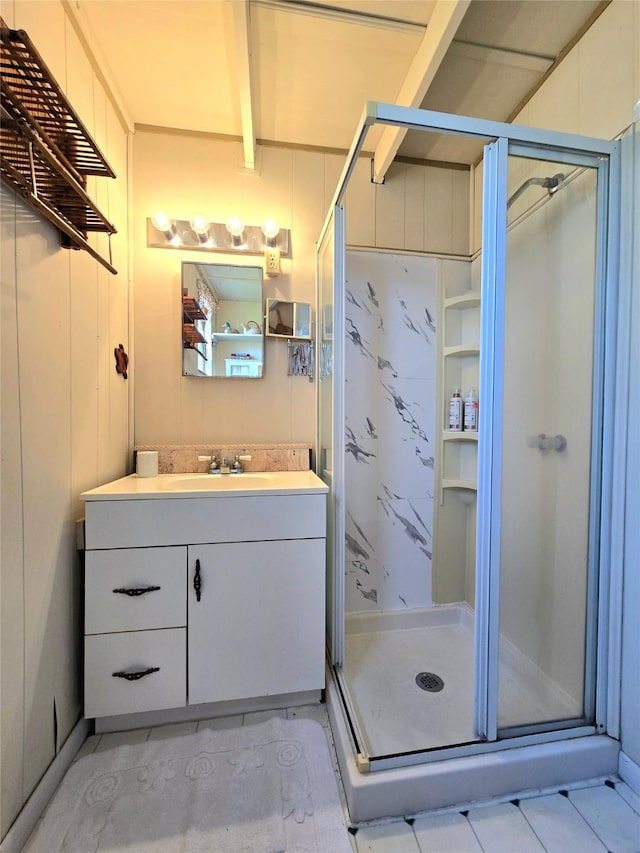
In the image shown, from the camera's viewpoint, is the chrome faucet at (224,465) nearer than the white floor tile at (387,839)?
No

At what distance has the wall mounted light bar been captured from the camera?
1.62 metres

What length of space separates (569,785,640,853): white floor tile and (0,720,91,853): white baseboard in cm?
152

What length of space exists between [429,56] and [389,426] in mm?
1442

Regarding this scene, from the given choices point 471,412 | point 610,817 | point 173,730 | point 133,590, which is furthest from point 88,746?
point 471,412

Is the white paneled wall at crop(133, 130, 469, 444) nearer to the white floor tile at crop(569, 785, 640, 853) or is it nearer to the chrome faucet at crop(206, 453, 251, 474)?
the chrome faucet at crop(206, 453, 251, 474)

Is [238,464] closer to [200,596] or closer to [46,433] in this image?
[200,596]

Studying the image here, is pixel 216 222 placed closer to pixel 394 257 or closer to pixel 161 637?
pixel 394 257

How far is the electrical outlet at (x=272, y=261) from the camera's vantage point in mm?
1676

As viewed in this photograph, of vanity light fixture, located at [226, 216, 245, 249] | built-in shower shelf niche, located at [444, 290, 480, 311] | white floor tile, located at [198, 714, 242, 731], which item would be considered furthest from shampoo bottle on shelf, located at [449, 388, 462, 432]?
white floor tile, located at [198, 714, 242, 731]

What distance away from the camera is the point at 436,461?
73.1 inches

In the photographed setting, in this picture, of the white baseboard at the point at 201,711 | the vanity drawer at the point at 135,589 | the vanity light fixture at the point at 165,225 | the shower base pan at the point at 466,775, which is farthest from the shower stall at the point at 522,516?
the vanity light fixture at the point at 165,225

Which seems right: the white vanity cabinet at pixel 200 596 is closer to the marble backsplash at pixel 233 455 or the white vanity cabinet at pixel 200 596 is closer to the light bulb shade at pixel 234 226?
the marble backsplash at pixel 233 455

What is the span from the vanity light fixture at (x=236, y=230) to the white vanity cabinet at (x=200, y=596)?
3.88ft

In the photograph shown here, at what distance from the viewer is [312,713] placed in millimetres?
1293
